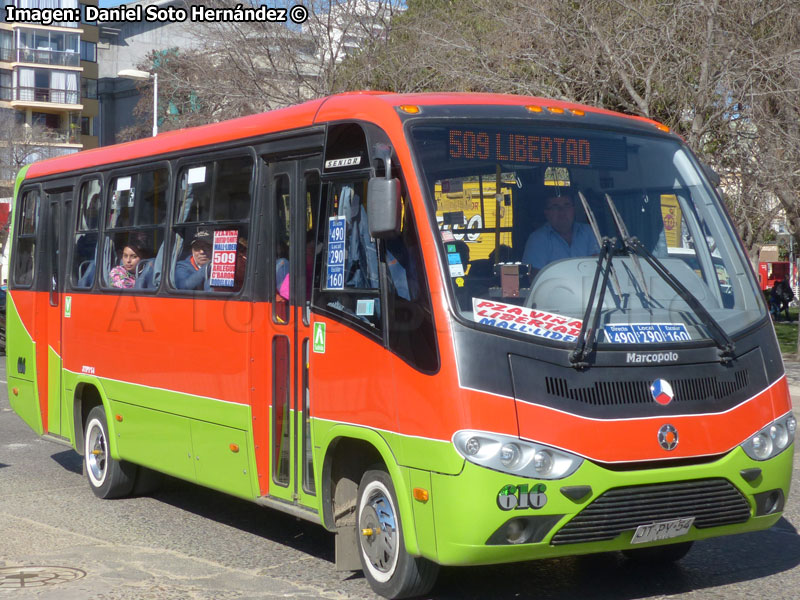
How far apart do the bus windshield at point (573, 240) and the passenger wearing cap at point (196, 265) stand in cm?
244

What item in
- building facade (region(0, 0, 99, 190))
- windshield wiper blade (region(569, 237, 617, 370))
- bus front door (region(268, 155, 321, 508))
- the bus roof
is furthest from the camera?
building facade (region(0, 0, 99, 190))

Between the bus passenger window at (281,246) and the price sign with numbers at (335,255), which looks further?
the bus passenger window at (281,246)

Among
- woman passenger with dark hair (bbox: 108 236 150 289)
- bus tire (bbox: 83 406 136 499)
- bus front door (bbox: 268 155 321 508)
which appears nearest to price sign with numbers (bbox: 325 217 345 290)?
bus front door (bbox: 268 155 321 508)

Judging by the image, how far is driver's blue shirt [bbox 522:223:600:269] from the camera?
603cm

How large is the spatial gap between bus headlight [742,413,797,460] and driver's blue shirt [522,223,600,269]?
125cm

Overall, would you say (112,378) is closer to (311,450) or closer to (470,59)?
(311,450)

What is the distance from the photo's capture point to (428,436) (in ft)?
18.7

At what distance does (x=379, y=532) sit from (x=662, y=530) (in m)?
1.46

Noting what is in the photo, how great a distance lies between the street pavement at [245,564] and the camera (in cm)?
650

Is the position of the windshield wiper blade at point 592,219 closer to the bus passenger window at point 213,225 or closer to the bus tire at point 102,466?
the bus passenger window at point 213,225

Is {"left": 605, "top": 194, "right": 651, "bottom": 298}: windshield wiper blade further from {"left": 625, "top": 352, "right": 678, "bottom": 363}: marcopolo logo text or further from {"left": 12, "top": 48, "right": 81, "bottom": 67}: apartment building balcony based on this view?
{"left": 12, "top": 48, "right": 81, "bottom": 67}: apartment building balcony

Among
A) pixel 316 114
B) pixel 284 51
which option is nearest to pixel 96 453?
pixel 316 114

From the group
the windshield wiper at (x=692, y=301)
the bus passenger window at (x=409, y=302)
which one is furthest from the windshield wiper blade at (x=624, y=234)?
the bus passenger window at (x=409, y=302)

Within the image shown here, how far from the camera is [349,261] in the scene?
6535 millimetres
